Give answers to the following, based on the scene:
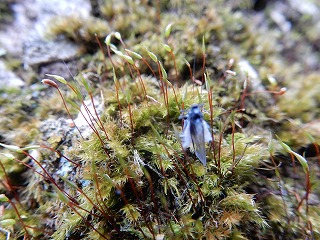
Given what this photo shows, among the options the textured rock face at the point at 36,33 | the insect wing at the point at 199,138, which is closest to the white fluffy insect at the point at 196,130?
the insect wing at the point at 199,138

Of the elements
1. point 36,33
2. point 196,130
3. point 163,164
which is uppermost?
point 36,33

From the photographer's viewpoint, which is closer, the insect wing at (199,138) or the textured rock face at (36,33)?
the insect wing at (199,138)

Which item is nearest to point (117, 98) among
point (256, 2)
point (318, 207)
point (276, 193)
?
point (276, 193)

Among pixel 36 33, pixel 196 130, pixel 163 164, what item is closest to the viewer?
pixel 196 130

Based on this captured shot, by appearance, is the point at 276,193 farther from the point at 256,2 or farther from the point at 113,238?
the point at 256,2

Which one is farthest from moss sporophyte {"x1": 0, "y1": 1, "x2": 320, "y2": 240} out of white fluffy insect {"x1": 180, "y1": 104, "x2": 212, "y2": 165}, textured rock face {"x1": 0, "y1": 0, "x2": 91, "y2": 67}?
textured rock face {"x1": 0, "y1": 0, "x2": 91, "y2": 67}

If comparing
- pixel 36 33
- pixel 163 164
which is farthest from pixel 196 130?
pixel 36 33

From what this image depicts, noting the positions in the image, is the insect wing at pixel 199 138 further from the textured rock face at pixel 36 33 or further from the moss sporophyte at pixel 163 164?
the textured rock face at pixel 36 33

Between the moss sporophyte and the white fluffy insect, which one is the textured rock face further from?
the white fluffy insect

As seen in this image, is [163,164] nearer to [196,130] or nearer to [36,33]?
[196,130]
